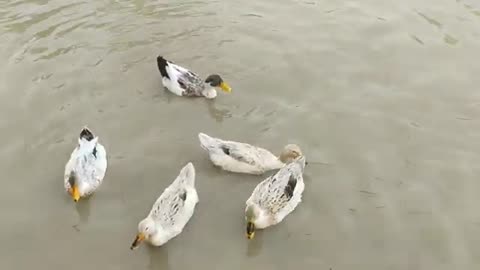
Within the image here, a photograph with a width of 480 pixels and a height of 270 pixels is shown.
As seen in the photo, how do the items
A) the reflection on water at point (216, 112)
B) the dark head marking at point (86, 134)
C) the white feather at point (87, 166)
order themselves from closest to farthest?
the white feather at point (87, 166) < the dark head marking at point (86, 134) < the reflection on water at point (216, 112)

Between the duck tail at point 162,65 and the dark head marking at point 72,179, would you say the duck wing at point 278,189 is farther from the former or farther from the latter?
the duck tail at point 162,65

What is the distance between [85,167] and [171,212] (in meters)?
1.34

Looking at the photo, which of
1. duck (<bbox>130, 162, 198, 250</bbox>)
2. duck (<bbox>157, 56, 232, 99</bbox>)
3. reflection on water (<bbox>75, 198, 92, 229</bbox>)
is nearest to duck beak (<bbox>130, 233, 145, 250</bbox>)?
duck (<bbox>130, 162, 198, 250</bbox>)

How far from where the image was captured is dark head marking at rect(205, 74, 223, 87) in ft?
31.3

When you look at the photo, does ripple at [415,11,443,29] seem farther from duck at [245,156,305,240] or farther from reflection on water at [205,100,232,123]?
duck at [245,156,305,240]

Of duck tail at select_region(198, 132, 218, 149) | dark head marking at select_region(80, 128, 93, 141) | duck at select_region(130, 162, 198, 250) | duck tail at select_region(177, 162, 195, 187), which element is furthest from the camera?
duck tail at select_region(198, 132, 218, 149)

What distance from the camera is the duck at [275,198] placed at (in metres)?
7.43

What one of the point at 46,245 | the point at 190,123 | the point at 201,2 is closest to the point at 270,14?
the point at 201,2

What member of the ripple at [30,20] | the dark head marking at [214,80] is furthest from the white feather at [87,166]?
the ripple at [30,20]

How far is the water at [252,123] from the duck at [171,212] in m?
0.16

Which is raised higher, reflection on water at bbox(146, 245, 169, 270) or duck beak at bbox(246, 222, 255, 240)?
duck beak at bbox(246, 222, 255, 240)

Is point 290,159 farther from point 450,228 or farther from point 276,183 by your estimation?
point 450,228

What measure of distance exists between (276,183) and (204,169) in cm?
115

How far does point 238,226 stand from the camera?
762 centimetres
